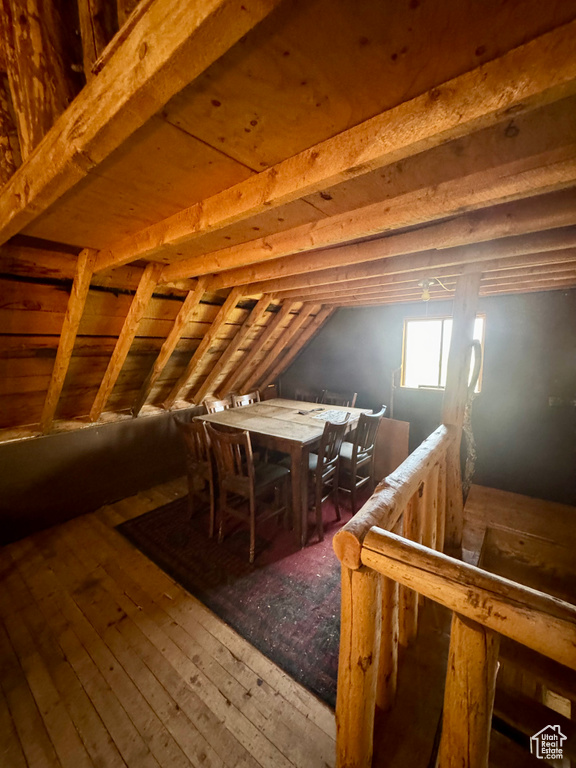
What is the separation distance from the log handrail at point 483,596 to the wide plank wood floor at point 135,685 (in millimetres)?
1158

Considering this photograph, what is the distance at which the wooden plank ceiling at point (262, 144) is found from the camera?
1.98 feet

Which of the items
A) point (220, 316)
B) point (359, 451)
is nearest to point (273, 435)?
point (359, 451)

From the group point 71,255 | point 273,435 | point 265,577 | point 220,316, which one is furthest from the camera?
point 220,316

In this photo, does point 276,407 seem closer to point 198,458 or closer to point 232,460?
point 198,458

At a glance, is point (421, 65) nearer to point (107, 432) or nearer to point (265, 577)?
point (265, 577)

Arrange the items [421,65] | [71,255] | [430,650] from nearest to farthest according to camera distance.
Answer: [421,65]
[430,650]
[71,255]

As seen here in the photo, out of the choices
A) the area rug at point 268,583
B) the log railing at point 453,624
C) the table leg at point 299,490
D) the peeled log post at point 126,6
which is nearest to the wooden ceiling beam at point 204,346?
the area rug at point 268,583

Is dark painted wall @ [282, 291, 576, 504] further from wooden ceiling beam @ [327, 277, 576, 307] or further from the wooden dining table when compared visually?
the wooden dining table

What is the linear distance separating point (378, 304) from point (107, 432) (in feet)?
12.0

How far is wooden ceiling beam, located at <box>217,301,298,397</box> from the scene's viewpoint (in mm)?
3605

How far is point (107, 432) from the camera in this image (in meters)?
3.08

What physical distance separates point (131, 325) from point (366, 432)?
2.24 metres

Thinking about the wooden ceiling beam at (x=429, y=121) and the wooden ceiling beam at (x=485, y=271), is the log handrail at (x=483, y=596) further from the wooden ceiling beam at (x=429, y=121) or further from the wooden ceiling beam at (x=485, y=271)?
the wooden ceiling beam at (x=485, y=271)

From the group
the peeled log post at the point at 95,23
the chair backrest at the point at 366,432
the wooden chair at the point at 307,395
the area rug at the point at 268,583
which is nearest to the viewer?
the peeled log post at the point at 95,23
